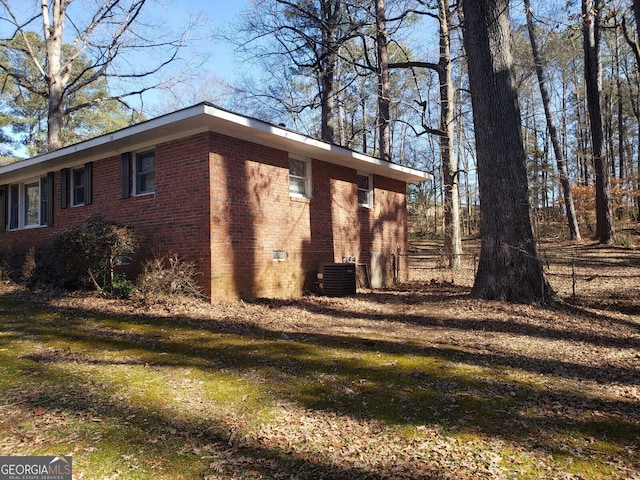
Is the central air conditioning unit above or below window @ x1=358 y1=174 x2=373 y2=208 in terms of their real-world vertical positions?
below

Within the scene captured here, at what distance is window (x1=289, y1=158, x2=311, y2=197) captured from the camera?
35.1 ft

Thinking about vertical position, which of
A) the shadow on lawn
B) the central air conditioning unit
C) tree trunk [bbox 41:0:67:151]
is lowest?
the shadow on lawn

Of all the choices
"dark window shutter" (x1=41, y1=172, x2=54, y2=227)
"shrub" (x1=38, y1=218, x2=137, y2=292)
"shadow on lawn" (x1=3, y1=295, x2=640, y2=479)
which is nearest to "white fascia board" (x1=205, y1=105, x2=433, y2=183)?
"shrub" (x1=38, y1=218, x2=137, y2=292)

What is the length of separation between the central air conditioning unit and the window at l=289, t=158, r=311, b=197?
194cm

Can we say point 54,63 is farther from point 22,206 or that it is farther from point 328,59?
point 328,59

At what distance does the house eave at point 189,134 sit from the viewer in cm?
817

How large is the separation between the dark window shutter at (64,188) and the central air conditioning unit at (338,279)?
282 inches

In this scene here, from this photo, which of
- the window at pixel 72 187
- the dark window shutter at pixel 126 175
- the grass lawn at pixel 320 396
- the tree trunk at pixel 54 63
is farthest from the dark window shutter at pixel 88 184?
the tree trunk at pixel 54 63

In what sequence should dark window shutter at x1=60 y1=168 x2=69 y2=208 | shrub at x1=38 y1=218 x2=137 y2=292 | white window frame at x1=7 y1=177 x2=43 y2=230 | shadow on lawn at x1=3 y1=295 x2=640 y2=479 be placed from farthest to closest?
white window frame at x1=7 y1=177 x2=43 y2=230 < dark window shutter at x1=60 y1=168 x2=69 y2=208 < shrub at x1=38 y1=218 x2=137 y2=292 < shadow on lawn at x1=3 y1=295 x2=640 y2=479

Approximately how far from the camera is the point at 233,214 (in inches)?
352

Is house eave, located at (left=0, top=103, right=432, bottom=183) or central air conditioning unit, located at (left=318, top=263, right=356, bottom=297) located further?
central air conditioning unit, located at (left=318, top=263, right=356, bottom=297)

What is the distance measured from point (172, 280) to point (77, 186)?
5326 mm

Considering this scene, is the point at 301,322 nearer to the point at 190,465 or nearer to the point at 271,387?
the point at 271,387

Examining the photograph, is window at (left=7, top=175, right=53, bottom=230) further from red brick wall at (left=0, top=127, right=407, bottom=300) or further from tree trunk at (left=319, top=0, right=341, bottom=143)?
tree trunk at (left=319, top=0, right=341, bottom=143)
